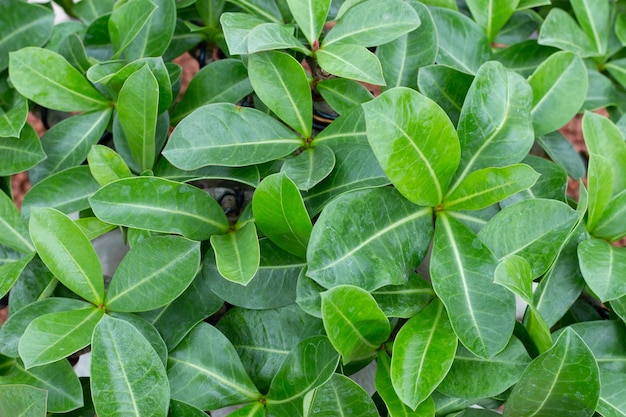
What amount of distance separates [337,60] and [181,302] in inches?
9.9

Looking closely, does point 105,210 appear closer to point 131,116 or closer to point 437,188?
point 131,116

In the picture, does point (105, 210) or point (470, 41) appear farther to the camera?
point (470, 41)

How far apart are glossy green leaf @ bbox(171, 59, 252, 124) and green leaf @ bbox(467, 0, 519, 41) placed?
25 cm

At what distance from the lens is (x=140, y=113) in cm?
58

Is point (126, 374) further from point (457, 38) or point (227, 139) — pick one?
point (457, 38)

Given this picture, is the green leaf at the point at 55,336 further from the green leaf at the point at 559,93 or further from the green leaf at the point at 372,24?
the green leaf at the point at 559,93

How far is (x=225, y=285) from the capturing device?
0.54 metres

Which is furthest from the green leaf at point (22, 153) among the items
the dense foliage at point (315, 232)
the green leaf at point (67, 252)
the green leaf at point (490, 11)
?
the green leaf at point (490, 11)

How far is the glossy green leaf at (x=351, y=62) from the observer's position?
0.55 meters

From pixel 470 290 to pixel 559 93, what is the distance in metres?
0.23

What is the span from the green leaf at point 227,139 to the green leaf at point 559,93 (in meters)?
0.23

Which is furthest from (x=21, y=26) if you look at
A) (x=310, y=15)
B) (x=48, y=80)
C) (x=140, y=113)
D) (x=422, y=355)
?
(x=422, y=355)

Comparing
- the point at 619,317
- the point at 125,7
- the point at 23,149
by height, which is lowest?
the point at 619,317

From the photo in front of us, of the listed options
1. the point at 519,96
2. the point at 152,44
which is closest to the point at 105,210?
the point at 152,44
